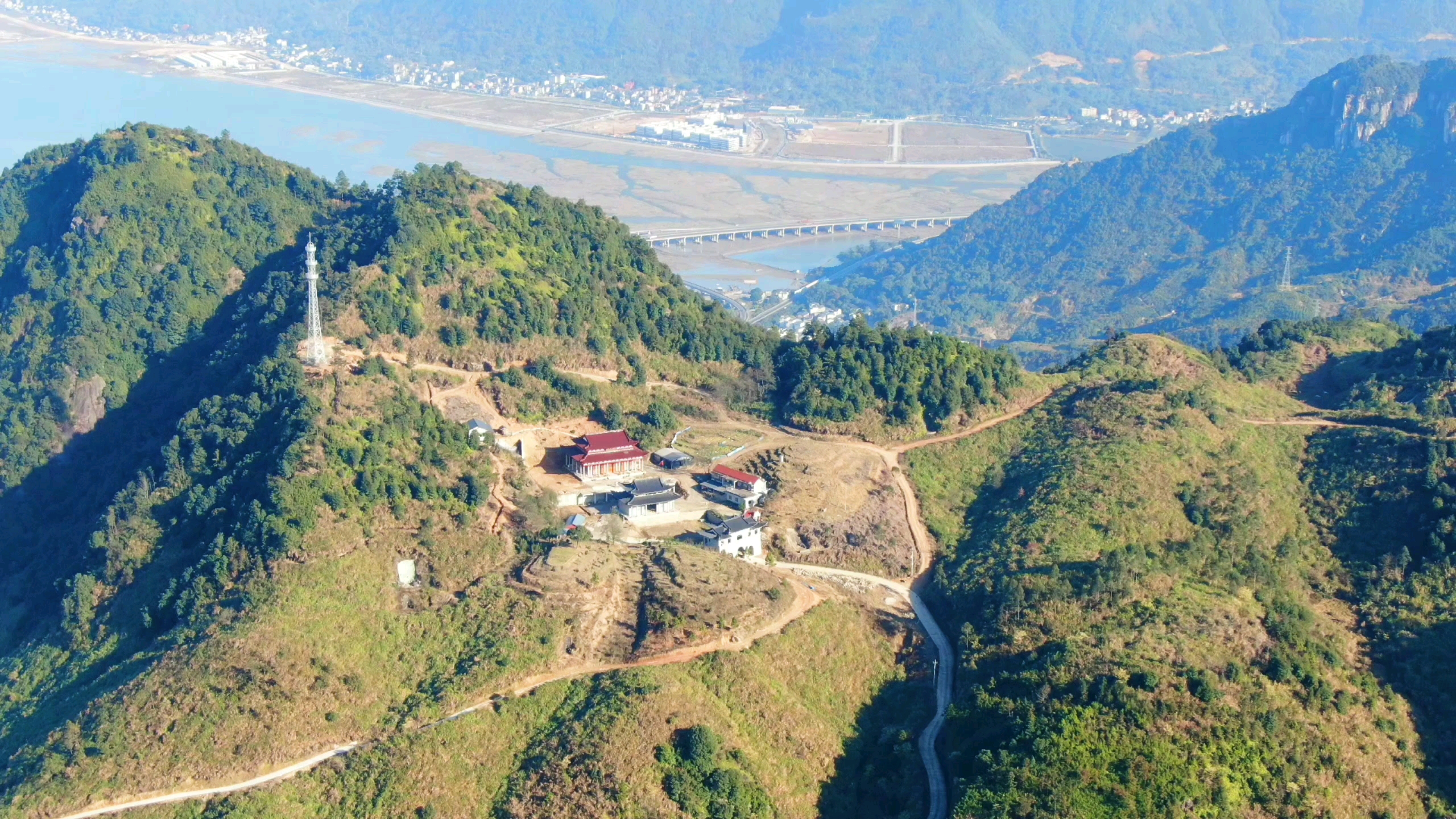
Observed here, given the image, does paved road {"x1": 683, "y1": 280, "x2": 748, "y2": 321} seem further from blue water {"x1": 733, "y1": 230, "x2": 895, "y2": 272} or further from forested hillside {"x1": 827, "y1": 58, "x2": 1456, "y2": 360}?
blue water {"x1": 733, "y1": 230, "x2": 895, "y2": 272}

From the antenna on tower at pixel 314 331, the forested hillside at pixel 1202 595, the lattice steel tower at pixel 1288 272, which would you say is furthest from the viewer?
the lattice steel tower at pixel 1288 272

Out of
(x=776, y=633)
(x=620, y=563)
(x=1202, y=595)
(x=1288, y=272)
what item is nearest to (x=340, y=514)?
(x=620, y=563)

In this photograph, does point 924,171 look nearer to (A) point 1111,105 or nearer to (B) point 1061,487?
(A) point 1111,105

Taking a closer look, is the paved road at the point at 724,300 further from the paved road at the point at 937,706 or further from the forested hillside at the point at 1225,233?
the paved road at the point at 937,706

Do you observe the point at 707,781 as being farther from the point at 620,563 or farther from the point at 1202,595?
the point at 1202,595

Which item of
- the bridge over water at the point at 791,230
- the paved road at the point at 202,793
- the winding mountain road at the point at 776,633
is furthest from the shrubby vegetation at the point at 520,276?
the bridge over water at the point at 791,230

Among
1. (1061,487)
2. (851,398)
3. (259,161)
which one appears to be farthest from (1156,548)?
(259,161)
